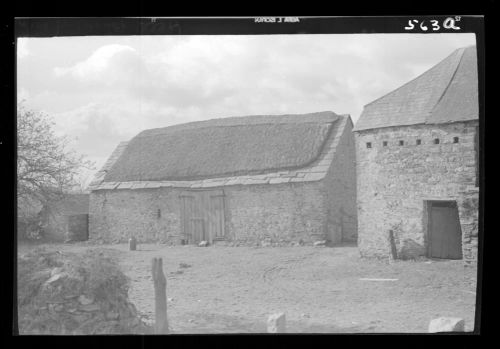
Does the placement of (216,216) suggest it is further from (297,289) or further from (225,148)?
(297,289)

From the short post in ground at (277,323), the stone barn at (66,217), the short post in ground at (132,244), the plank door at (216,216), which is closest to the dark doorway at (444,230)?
the short post in ground at (277,323)

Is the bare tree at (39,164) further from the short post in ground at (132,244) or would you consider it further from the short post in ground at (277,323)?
the short post in ground at (277,323)

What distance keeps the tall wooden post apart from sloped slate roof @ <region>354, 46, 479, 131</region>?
2.36 metres

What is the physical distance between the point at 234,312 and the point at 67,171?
6.92 ft

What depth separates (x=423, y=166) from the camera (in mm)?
5145

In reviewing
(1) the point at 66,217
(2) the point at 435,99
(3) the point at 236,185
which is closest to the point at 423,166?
(2) the point at 435,99

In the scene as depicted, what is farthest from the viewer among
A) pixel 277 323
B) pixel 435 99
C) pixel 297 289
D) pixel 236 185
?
pixel 236 185

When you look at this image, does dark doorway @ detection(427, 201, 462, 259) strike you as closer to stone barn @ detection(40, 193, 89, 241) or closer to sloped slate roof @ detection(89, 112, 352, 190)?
sloped slate roof @ detection(89, 112, 352, 190)

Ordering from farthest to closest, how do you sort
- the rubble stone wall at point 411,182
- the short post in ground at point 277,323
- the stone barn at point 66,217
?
1. the stone barn at point 66,217
2. the rubble stone wall at point 411,182
3. the short post in ground at point 277,323

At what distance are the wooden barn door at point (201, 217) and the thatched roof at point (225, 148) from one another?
0.66 ft

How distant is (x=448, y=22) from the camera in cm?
490

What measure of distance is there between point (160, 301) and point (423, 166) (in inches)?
111

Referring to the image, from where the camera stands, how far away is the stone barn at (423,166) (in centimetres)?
501

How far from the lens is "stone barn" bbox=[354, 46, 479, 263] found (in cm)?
501
